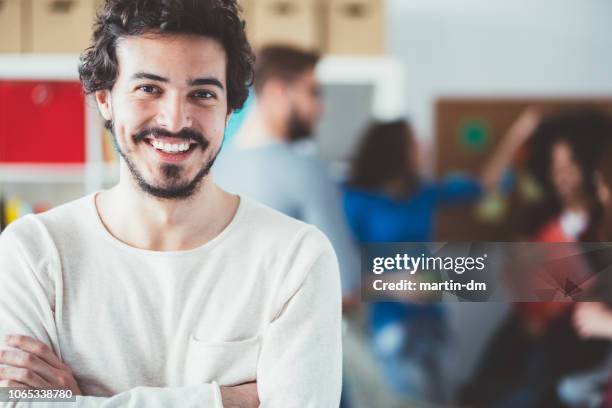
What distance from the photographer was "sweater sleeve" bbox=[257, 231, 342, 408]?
3.37ft

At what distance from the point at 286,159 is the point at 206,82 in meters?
0.48

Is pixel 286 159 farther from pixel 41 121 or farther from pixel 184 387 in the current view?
pixel 41 121

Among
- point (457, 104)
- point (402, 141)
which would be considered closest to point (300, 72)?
point (402, 141)

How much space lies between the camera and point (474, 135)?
247cm

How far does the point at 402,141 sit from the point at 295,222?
3.62 ft

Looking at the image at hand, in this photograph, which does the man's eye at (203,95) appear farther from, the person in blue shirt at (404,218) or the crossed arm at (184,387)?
the person in blue shirt at (404,218)

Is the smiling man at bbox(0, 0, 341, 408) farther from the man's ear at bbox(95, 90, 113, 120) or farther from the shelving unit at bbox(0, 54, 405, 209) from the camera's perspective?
the shelving unit at bbox(0, 54, 405, 209)

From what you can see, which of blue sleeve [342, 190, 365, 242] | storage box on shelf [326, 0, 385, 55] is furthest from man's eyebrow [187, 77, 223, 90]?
storage box on shelf [326, 0, 385, 55]

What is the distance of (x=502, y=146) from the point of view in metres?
2.18

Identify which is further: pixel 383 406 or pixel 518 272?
pixel 383 406

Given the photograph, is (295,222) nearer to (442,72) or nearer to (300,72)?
(300,72)

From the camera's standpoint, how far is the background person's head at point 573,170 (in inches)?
57.3

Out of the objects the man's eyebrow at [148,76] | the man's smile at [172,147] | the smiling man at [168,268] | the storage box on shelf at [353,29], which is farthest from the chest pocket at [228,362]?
the storage box on shelf at [353,29]

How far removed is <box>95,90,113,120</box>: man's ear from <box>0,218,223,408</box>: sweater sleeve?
207mm
